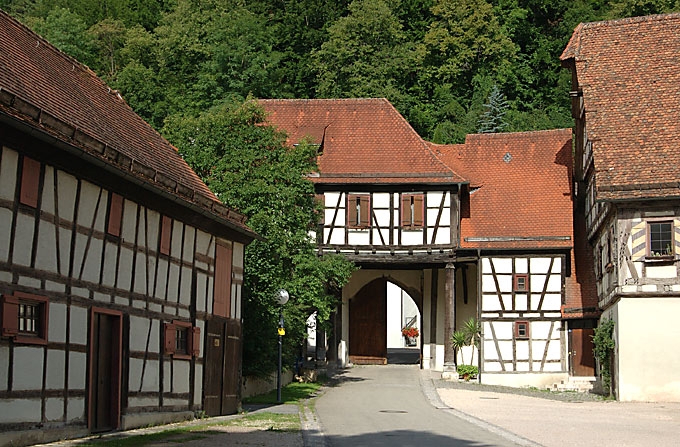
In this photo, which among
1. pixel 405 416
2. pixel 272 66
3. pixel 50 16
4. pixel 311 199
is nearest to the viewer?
pixel 405 416

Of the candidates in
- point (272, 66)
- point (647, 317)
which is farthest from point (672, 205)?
point (272, 66)

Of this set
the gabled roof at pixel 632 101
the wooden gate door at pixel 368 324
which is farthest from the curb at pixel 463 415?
the gabled roof at pixel 632 101

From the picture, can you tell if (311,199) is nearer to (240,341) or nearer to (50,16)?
(240,341)

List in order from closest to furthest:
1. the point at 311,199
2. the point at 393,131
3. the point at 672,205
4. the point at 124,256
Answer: the point at 124,256 < the point at 672,205 < the point at 311,199 < the point at 393,131

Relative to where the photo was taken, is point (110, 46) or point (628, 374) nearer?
point (628, 374)

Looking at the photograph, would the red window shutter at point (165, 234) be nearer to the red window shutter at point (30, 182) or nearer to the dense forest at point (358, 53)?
the red window shutter at point (30, 182)

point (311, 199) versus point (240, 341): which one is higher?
point (311, 199)

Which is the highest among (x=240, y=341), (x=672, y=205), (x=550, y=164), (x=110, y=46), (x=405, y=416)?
(x=110, y=46)

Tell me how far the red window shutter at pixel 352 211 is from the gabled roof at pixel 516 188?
14.0ft

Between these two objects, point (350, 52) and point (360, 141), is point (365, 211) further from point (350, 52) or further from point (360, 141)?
point (350, 52)

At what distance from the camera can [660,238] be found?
97.5 ft

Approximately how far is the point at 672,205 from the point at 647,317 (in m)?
3.26

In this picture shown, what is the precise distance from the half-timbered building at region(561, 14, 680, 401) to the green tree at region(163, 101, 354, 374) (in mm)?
8737

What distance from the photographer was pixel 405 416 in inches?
907
